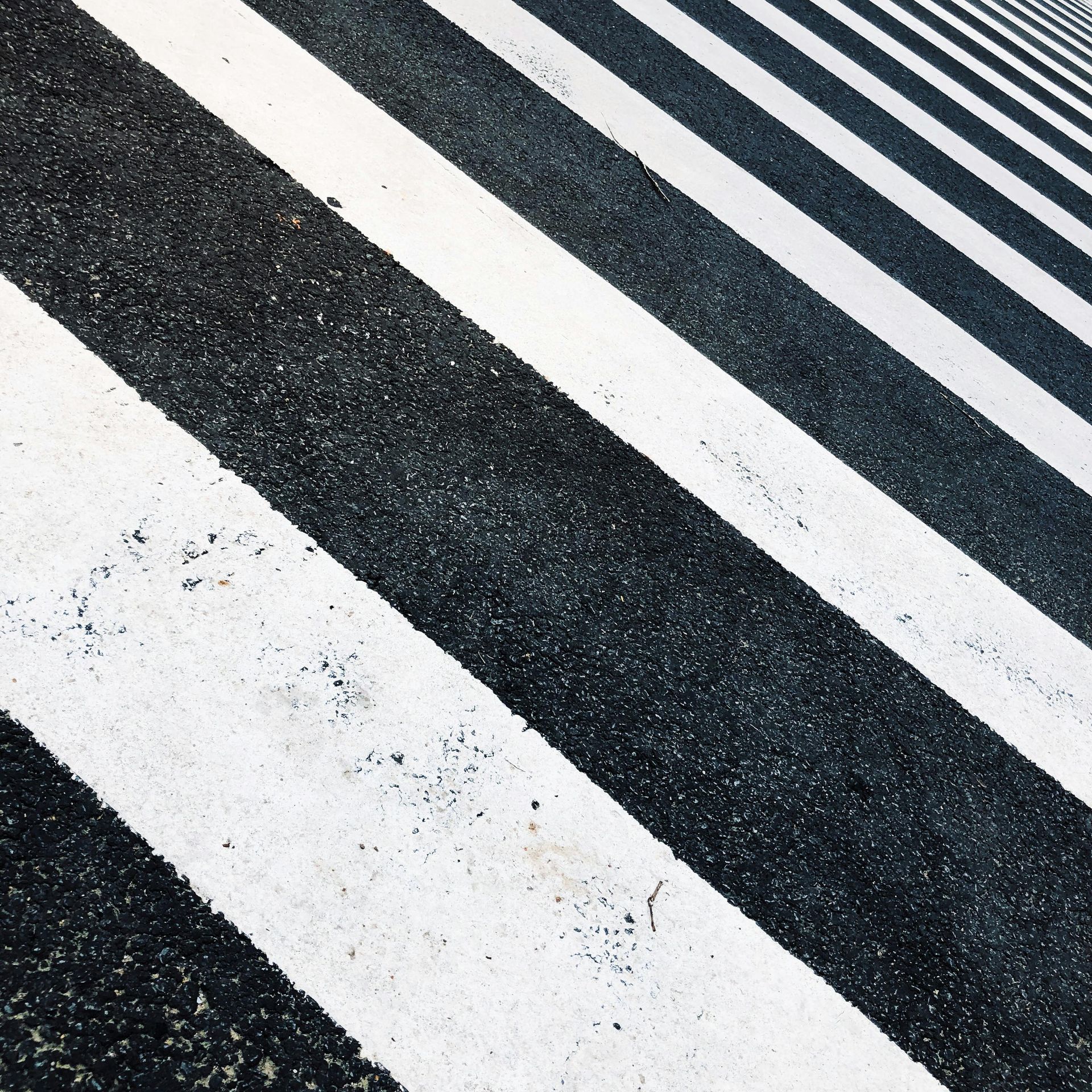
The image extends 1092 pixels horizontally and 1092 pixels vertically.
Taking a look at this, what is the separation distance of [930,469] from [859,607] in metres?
0.82

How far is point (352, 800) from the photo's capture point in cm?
176

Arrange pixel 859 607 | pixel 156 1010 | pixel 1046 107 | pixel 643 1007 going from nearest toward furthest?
1. pixel 156 1010
2. pixel 643 1007
3. pixel 859 607
4. pixel 1046 107

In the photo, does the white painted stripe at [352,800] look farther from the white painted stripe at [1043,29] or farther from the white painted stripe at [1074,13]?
the white painted stripe at [1074,13]

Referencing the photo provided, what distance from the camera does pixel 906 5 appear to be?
6305 mm

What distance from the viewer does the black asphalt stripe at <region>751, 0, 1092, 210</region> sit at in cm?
514

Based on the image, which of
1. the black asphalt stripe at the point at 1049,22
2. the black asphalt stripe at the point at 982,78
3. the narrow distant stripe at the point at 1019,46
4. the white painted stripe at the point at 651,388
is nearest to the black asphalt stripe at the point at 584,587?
the white painted stripe at the point at 651,388

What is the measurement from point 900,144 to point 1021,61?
2766mm

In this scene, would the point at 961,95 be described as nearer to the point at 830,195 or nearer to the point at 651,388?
the point at 830,195

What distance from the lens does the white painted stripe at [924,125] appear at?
4.84m

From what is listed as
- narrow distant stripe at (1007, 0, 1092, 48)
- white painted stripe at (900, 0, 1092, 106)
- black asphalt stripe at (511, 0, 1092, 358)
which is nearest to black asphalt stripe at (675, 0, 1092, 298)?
black asphalt stripe at (511, 0, 1092, 358)

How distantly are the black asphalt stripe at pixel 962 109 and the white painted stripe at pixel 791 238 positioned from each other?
5.17 feet

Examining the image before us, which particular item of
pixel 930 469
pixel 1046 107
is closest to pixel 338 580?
pixel 930 469

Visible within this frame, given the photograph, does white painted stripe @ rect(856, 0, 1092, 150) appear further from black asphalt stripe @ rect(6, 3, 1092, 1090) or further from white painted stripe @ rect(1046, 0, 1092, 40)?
black asphalt stripe @ rect(6, 3, 1092, 1090)

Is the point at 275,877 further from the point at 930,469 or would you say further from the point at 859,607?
the point at 930,469
